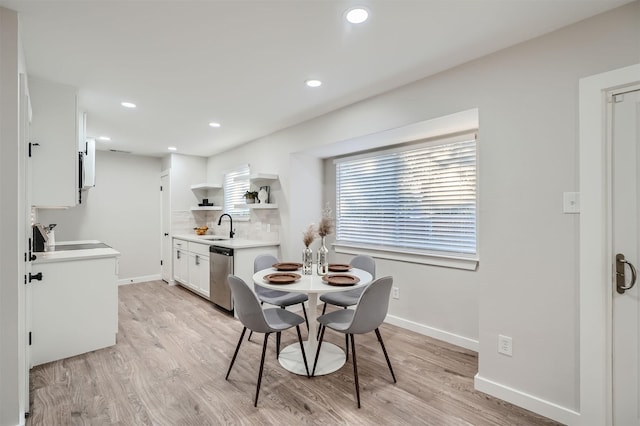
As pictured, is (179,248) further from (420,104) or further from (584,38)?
(584,38)

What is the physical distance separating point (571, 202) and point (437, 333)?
6.24 feet

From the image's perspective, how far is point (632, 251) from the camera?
174 centimetres

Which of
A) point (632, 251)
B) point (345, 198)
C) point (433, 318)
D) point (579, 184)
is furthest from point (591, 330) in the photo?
point (345, 198)

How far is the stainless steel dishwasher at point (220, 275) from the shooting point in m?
3.98

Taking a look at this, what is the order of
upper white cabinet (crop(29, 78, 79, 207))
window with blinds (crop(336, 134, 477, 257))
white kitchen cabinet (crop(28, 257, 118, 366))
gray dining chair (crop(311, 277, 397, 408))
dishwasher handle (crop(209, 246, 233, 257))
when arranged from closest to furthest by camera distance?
gray dining chair (crop(311, 277, 397, 408))
upper white cabinet (crop(29, 78, 79, 207))
white kitchen cabinet (crop(28, 257, 118, 366))
window with blinds (crop(336, 134, 477, 257))
dishwasher handle (crop(209, 246, 233, 257))

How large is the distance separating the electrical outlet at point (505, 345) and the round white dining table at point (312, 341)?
3.31ft

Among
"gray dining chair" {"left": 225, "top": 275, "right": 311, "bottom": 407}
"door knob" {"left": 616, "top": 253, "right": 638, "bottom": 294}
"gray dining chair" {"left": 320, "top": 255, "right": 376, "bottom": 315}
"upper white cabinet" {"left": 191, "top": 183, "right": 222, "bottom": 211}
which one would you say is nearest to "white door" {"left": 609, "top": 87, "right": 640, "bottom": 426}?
"door knob" {"left": 616, "top": 253, "right": 638, "bottom": 294}

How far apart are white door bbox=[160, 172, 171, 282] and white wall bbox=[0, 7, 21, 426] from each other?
414 centimetres

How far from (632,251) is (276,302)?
8.24 ft

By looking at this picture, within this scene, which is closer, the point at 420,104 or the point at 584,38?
the point at 584,38

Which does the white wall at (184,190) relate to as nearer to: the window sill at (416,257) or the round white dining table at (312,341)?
the window sill at (416,257)

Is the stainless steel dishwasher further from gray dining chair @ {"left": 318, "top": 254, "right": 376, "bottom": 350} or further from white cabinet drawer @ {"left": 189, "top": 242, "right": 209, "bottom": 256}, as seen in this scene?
gray dining chair @ {"left": 318, "top": 254, "right": 376, "bottom": 350}

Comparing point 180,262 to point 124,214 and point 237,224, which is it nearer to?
point 237,224

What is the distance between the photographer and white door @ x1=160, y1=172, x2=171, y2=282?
5841mm
